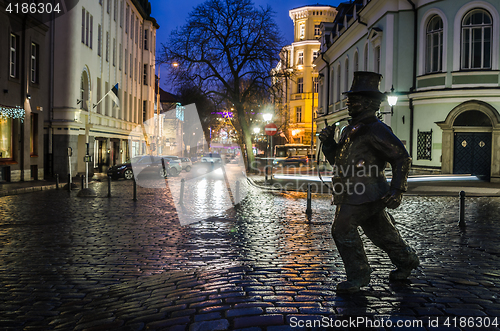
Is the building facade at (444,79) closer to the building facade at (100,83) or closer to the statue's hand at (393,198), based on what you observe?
the building facade at (100,83)

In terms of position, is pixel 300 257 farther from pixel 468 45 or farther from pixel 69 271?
pixel 468 45

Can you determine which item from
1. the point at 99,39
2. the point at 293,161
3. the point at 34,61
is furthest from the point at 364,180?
the point at 293,161

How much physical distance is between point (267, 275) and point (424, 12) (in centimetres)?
2335

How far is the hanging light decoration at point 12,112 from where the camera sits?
21.2 m

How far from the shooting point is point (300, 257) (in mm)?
6855

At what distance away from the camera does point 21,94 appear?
75.6 ft

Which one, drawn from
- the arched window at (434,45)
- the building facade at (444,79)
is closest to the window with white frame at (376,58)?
the building facade at (444,79)

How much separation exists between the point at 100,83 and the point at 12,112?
13.4 meters

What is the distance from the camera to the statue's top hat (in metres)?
4.76

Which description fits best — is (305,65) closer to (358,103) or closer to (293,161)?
(293,161)

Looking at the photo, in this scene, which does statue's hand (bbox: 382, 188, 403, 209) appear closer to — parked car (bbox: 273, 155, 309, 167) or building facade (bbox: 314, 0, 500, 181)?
building facade (bbox: 314, 0, 500, 181)

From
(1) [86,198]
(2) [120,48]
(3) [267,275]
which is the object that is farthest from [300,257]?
(2) [120,48]

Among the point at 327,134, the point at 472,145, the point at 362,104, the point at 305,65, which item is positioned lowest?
the point at 327,134

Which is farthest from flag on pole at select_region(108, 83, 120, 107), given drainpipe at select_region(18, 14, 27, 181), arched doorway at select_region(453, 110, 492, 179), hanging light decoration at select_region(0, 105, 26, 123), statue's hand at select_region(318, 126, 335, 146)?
statue's hand at select_region(318, 126, 335, 146)
